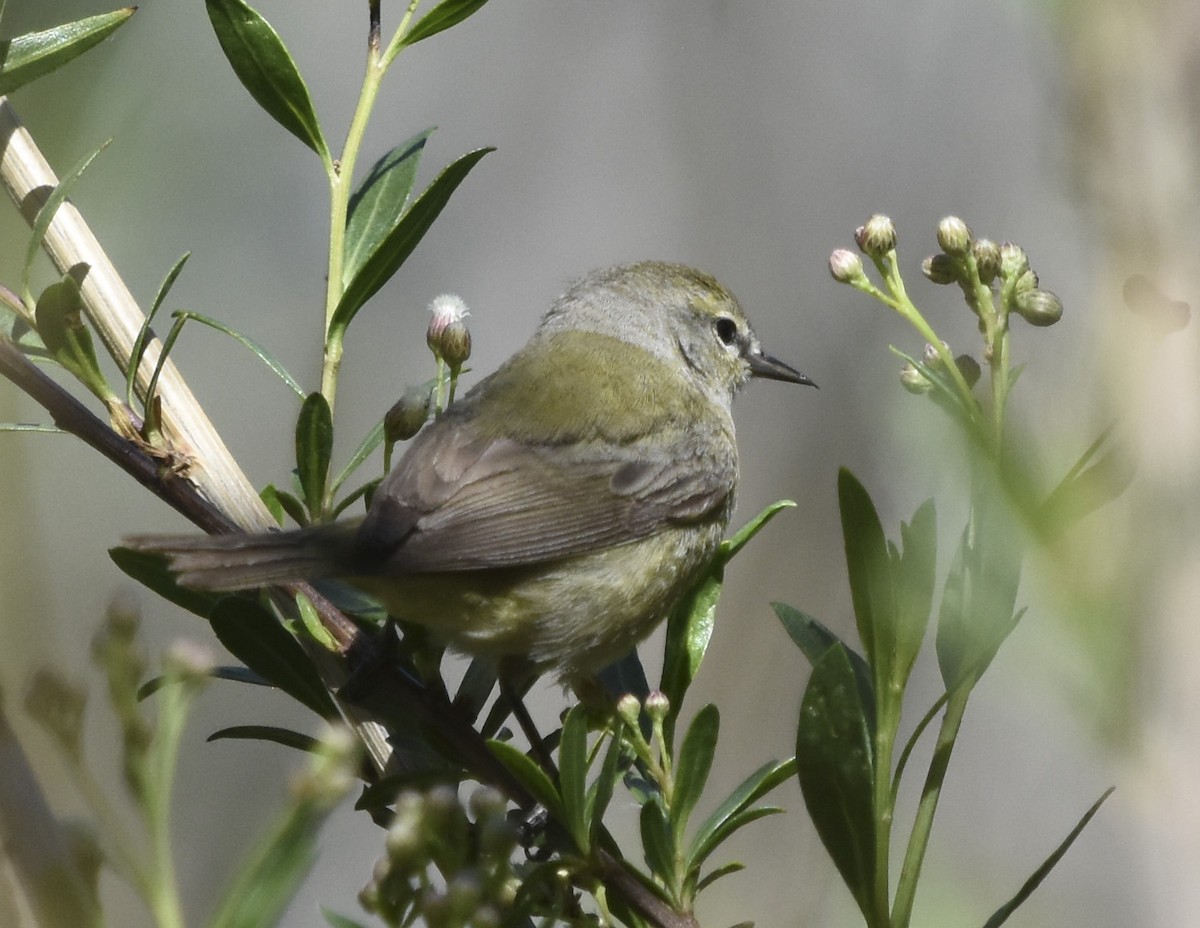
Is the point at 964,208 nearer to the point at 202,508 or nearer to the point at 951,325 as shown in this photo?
the point at 951,325

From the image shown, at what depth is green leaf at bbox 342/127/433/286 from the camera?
2117mm

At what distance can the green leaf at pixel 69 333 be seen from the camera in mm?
1718

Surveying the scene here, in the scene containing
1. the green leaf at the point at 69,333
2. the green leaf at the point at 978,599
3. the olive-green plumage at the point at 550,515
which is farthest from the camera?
the olive-green plumage at the point at 550,515

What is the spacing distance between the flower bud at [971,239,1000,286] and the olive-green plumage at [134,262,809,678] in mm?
1001

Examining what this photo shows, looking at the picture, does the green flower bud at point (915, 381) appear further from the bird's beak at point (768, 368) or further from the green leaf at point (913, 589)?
the bird's beak at point (768, 368)

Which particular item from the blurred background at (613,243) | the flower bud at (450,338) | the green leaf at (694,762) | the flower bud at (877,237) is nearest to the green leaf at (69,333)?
the flower bud at (450,338)

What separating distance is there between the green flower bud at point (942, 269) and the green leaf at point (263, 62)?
89 cm

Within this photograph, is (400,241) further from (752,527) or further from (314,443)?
(752,527)

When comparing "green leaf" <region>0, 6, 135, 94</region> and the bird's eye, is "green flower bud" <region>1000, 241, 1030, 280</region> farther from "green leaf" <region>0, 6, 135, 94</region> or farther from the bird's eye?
the bird's eye

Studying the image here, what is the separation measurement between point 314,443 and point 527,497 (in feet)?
3.60

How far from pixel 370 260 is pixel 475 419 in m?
1.14

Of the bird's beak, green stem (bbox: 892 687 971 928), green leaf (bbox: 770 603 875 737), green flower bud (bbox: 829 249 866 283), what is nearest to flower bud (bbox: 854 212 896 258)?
green flower bud (bbox: 829 249 866 283)

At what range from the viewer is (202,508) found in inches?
68.6

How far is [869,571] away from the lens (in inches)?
62.7
